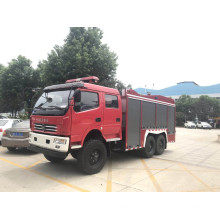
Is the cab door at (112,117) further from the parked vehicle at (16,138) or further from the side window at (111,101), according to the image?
the parked vehicle at (16,138)

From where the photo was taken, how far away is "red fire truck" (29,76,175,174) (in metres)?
4.64

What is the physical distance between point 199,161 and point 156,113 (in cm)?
252

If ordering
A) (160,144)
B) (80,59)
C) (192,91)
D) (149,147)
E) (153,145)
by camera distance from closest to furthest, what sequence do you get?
1. (149,147)
2. (153,145)
3. (160,144)
4. (80,59)
5. (192,91)

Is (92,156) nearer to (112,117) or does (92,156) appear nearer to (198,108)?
(112,117)

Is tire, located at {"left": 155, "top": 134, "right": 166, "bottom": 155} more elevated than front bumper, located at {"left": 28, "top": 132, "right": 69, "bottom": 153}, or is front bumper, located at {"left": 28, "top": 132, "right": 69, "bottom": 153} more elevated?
front bumper, located at {"left": 28, "top": 132, "right": 69, "bottom": 153}

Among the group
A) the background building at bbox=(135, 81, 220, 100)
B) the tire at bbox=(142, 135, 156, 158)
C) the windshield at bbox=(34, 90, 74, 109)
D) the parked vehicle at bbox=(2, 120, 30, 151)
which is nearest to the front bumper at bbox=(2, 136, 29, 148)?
the parked vehicle at bbox=(2, 120, 30, 151)

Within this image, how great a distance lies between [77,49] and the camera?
13.5 metres

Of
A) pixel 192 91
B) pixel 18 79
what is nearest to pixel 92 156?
pixel 18 79

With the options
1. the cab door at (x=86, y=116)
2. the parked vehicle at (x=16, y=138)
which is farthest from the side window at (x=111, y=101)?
the parked vehicle at (x=16, y=138)

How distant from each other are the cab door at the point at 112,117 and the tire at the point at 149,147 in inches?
70.8

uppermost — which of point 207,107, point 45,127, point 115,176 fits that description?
point 207,107

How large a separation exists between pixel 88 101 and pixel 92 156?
62.3 inches

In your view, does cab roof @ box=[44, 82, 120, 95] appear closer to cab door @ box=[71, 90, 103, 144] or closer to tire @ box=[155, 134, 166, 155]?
cab door @ box=[71, 90, 103, 144]

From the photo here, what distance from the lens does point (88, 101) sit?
5.12 meters
